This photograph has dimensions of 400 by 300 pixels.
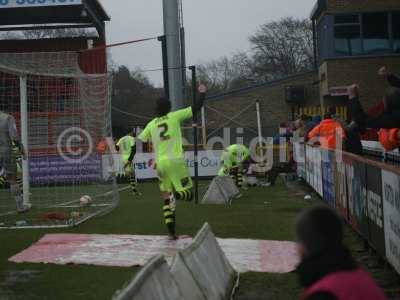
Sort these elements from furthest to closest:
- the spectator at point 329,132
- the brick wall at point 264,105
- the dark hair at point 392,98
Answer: the brick wall at point 264,105 → the spectator at point 329,132 → the dark hair at point 392,98

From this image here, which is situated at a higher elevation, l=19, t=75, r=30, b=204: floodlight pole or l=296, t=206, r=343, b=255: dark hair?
l=19, t=75, r=30, b=204: floodlight pole

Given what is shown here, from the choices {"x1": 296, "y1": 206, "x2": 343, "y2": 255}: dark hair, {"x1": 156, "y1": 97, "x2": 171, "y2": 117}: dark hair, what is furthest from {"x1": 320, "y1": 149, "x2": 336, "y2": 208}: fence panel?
{"x1": 296, "y1": 206, "x2": 343, "y2": 255}: dark hair

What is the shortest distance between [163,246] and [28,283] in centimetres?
251

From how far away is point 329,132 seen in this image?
15.7 metres

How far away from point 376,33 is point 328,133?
59.8 feet

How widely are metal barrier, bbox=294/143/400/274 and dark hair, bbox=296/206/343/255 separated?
3714mm

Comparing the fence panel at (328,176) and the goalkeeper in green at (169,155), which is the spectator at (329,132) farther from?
the goalkeeper in green at (169,155)

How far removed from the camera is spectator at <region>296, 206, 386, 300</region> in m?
3.18

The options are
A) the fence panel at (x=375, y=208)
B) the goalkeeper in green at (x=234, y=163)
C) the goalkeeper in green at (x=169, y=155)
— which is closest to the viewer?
the fence panel at (x=375, y=208)

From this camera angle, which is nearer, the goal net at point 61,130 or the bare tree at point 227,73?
the goal net at point 61,130

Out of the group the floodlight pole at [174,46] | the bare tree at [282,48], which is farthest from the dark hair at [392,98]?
the bare tree at [282,48]

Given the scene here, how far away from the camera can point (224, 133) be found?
3559cm

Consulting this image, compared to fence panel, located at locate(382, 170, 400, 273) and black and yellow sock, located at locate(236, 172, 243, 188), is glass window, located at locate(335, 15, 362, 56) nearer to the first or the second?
black and yellow sock, located at locate(236, 172, 243, 188)

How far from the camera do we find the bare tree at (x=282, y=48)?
62.0m
